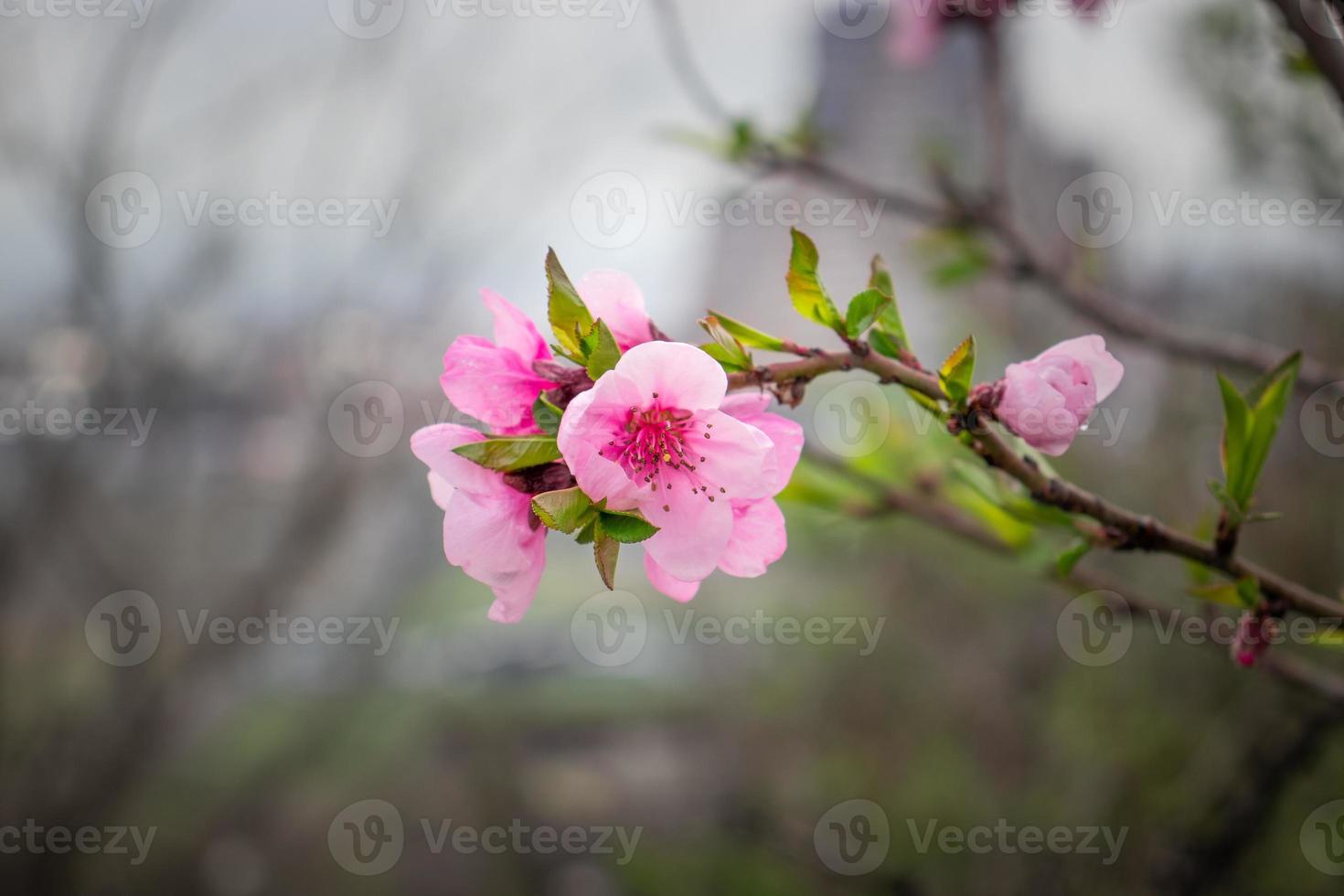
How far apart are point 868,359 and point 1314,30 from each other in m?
0.55

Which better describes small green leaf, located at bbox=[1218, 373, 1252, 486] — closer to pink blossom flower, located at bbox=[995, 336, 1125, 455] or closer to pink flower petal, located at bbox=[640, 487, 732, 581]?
pink blossom flower, located at bbox=[995, 336, 1125, 455]

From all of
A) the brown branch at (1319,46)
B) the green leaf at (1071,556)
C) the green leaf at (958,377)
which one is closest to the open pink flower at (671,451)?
the green leaf at (958,377)

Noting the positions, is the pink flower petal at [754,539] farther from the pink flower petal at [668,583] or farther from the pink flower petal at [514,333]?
the pink flower petal at [514,333]

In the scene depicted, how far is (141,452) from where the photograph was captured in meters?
2.67

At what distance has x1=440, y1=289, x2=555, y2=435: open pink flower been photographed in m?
0.52

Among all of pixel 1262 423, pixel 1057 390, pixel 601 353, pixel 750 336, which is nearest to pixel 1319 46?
pixel 1262 423

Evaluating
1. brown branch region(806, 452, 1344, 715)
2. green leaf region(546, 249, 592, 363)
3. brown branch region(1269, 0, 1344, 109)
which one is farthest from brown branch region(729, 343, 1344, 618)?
brown branch region(1269, 0, 1344, 109)

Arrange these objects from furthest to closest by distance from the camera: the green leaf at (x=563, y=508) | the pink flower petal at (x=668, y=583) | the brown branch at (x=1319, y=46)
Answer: the brown branch at (x=1319, y=46) → the pink flower petal at (x=668, y=583) → the green leaf at (x=563, y=508)

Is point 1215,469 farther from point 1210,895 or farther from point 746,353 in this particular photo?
point 746,353

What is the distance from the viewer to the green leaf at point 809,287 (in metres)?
0.52

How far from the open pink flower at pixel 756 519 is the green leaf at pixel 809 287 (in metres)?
0.07

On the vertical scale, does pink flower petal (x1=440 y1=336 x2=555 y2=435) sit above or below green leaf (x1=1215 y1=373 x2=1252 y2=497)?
below

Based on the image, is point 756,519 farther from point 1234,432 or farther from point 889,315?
point 1234,432

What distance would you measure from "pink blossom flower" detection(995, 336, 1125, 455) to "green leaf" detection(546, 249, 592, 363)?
278 millimetres
